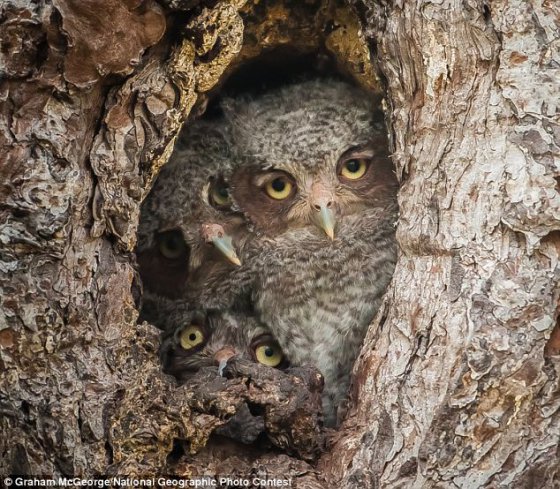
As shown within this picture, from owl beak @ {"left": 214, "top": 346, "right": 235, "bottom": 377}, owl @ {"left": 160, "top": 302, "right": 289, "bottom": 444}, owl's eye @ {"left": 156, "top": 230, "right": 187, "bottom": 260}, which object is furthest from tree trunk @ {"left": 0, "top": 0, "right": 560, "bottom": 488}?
owl's eye @ {"left": 156, "top": 230, "right": 187, "bottom": 260}

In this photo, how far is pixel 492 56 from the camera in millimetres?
A: 2520

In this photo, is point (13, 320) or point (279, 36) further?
point (279, 36)

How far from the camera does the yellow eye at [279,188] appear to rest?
136 inches

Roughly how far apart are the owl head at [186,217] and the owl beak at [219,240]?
0.07 metres

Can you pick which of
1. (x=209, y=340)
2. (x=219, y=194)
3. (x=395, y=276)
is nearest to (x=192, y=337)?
(x=209, y=340)

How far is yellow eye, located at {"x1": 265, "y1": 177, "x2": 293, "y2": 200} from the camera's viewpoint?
3465 mm

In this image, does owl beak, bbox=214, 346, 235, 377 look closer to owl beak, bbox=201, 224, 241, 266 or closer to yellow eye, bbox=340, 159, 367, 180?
owl beak, bbox=201, 224, 241, 266

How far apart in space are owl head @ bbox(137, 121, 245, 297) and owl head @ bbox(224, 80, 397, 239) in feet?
0.27

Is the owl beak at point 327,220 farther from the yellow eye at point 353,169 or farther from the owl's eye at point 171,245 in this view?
the owl's eye at point 171,245

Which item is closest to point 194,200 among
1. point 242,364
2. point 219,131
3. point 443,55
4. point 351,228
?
point 219,131

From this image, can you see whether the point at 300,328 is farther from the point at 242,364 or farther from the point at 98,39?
the point at 98,39

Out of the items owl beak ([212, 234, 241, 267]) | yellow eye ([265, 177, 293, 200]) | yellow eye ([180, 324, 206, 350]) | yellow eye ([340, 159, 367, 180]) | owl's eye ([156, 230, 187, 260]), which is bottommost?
yellow eye ([180, 324, 206, 350])

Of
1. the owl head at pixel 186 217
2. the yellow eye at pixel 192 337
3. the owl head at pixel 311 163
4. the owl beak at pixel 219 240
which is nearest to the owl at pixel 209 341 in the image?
the yellow eye at pixel 192 337

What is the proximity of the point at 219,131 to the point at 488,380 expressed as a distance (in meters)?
1.75
